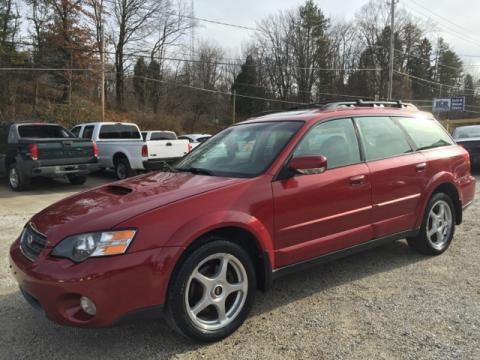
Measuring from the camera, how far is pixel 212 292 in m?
3.02

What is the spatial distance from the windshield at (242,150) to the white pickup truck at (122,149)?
293 inches

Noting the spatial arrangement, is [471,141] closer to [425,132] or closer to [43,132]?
[425,132]

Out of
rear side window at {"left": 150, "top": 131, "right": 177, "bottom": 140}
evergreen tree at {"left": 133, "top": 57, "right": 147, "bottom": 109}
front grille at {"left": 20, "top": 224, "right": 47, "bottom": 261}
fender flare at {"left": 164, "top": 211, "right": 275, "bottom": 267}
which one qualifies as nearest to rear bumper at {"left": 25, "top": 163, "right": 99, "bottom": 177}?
rear side window at {"left": 150, "top": 131, "right": 177, "bottom": 140}

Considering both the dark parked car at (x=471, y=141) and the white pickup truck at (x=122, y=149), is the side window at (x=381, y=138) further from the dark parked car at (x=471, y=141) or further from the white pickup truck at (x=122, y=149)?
the dark parked car at (x=471, y=141)

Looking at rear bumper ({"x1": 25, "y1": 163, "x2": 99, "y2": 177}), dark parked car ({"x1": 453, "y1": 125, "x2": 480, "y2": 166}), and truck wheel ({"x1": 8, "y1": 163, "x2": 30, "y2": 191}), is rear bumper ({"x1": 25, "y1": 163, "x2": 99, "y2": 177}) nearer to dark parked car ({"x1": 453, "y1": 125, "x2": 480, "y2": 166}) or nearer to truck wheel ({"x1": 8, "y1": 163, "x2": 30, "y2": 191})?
truck wheel ({"x1": 8, "y1": 163, "x2": 30, "y2": 191})

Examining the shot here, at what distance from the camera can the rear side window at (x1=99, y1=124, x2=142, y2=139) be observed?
13.6m

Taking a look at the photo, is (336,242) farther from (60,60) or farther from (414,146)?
(60,60)

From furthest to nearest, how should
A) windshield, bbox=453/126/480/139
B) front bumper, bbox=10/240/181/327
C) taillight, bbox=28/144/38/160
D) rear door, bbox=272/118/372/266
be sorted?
1. windshield, bbox=453/126/480/139
2. taillight, bbox=28/144/38/160
3. rear door, bbox=272/118/372/266
4. front bumper, bbox=10/240/181/327

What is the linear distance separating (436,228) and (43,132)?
32.0 feet

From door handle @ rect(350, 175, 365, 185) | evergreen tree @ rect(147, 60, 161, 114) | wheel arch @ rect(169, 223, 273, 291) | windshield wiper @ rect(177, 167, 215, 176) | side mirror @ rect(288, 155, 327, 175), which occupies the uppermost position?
evergreen tree @ rect(147, 60, 161, 114)

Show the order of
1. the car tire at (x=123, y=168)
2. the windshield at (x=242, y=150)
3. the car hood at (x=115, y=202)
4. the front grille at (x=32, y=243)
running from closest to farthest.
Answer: the car hood at (x=115, y=202) < the front grille at (x=32, y=243) < the windshield at (x=242, y=150) < the car tire at (x=123, y=168)

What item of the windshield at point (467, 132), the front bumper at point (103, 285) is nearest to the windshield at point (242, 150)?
the front bumper at point (103, 285)

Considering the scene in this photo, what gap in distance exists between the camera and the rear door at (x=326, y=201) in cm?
338

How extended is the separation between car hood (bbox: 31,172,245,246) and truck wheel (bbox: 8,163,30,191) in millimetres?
7740
